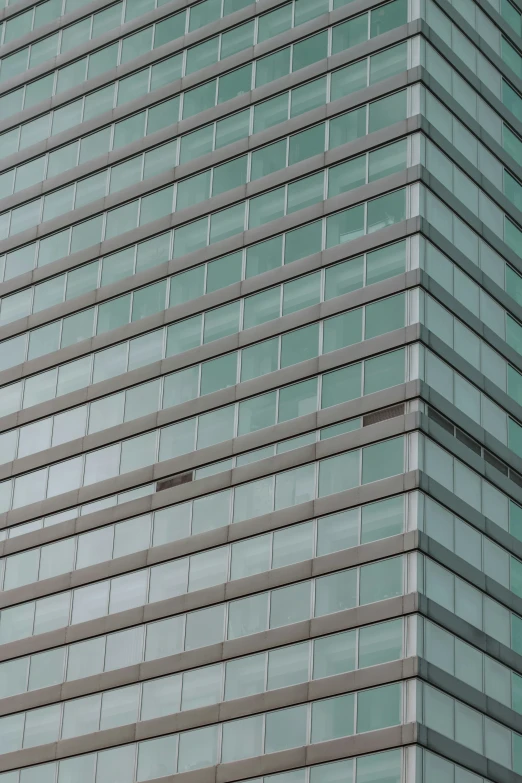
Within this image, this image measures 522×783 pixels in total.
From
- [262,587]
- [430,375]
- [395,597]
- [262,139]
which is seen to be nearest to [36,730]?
[262,587]

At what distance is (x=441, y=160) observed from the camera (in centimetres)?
6438

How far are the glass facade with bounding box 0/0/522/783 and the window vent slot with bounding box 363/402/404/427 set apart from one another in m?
0.10

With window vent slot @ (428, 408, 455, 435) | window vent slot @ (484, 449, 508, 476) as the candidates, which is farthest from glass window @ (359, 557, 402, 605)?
window vent slot @ (484, 449, 508, 476)

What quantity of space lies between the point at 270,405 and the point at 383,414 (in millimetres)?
5316

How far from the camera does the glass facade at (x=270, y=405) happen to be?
2244 inches

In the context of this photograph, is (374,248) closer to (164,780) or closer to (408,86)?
(408,86)

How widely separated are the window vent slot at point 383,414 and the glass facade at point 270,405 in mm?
98

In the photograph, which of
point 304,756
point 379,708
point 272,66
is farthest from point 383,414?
point 272,66

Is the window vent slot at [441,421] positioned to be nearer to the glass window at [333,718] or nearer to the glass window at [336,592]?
the glass window at [336,592]

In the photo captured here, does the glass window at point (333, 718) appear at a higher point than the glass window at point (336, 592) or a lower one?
lower

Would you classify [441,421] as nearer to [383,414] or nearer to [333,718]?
[383,414]

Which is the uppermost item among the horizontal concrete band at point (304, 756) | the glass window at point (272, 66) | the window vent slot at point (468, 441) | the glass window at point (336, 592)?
the glass window at point (272, 66)

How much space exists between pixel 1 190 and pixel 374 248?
22.6m

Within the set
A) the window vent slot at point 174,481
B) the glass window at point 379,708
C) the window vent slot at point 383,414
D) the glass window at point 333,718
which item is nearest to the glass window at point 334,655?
the glass window at point 333,718
